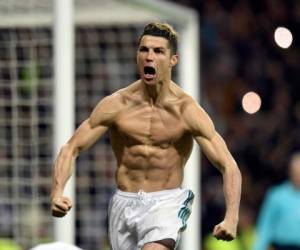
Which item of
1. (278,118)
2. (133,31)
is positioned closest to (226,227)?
(133,31)

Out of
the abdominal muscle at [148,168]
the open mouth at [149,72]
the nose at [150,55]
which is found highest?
the nose at [150,55]

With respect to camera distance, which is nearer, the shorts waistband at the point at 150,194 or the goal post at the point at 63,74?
the shorts waistband at the point at 150,194

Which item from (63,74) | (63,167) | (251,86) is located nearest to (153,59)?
(63,167)

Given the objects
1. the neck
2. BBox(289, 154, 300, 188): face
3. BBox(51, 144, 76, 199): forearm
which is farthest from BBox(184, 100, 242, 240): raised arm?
BBox(289, 154, 300, 188): face

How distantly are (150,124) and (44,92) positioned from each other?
3.91 m

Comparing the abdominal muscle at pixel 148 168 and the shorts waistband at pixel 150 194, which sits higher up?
the abdominal muscle at pixel 148 168

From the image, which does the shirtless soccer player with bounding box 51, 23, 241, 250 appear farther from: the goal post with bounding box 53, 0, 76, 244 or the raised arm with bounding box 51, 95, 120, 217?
the goal post with bounding box 53, 0, 76, 244

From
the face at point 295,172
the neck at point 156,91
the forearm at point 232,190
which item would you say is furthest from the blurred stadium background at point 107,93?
the forearm at point 232,190

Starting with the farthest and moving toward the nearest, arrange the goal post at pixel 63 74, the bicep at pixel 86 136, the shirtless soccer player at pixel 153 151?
the goal post at pixel 63 74
the bicep at pixel 86 136
the shirtless soccer player at pixel 153 151

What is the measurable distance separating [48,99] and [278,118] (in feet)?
14.2

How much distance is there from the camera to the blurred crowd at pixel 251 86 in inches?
580

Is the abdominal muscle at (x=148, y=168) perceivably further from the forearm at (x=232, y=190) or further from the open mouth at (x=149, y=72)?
the open mouth at (x=149, y=72)

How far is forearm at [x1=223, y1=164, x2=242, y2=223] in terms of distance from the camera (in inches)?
282

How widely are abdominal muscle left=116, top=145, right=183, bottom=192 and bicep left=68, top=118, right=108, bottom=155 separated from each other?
0.49ft
